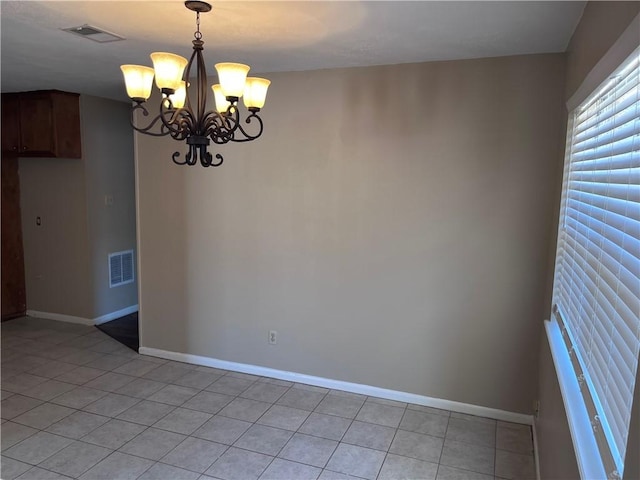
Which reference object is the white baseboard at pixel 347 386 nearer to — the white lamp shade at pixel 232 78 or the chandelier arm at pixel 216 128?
the chandelier arm at pixel 216 128

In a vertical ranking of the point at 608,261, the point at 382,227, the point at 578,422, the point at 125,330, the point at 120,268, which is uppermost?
the point at 608,261

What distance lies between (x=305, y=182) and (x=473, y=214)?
1241mm

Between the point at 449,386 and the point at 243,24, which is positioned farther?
the point at 449,386

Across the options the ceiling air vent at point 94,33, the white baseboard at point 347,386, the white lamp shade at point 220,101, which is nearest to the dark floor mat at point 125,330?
the white baseboard at point 347,386

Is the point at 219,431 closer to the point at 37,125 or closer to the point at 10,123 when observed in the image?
the point at 37,125

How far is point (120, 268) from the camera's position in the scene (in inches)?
209

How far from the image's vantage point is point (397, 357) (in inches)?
135

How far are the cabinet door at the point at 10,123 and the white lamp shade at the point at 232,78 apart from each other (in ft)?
12.4

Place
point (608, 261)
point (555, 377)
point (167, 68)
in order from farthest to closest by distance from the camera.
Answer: point (555, 377) → point (167, 68) → point (608, 261)

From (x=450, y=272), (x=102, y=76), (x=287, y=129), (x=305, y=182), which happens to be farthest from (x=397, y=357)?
(x=102, y=76)

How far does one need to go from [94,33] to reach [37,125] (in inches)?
102

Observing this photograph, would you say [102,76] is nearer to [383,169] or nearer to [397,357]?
[383,169]

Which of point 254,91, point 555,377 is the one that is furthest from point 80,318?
point 555,377

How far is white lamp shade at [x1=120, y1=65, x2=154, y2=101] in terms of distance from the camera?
2051mm
